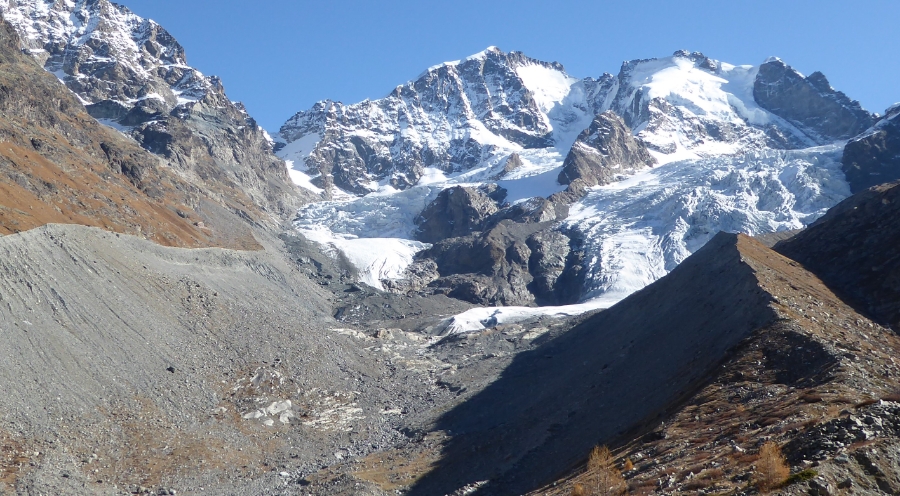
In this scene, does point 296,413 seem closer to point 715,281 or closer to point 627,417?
point 627,417

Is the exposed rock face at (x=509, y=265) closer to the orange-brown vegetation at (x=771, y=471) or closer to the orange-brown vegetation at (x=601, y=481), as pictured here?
the orange-brown vegetation at (x=601, y=481)

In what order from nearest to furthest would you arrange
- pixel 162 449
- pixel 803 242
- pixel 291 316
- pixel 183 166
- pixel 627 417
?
pixel 627 417 < pixel 162 449 < pixel 803 242 < pixel 291 316 < pixel 183 166

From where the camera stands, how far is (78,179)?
307ft

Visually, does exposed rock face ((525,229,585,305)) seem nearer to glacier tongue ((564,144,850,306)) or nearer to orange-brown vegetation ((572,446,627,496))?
glacier tongue ((564,144,850,306))

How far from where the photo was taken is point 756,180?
16050 centimetres

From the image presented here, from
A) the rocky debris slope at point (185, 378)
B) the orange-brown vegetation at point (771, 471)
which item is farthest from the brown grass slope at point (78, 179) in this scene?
the orange-brown vegetation at point (771, 471)

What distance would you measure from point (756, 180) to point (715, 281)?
116380mm

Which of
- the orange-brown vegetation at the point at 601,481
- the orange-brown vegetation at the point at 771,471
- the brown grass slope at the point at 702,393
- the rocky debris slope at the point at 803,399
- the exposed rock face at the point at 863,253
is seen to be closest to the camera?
the orange-brown vegetation at the point at 771,471

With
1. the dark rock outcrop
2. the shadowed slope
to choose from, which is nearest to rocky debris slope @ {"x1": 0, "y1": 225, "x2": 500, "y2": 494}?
the shadowed slope

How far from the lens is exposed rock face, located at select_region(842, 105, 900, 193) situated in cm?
15400

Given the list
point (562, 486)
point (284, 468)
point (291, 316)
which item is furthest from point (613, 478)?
point (291, 316)

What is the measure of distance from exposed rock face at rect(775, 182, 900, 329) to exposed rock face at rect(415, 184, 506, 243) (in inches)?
4877

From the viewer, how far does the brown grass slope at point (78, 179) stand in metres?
80.5

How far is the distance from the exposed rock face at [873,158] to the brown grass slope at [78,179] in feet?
378
